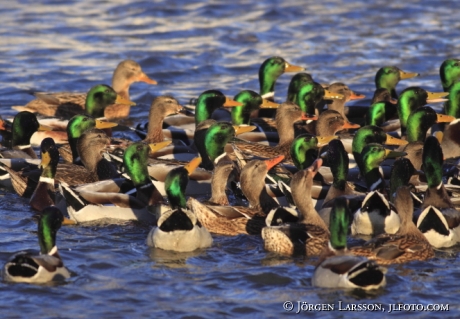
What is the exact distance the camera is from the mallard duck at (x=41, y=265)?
841cm

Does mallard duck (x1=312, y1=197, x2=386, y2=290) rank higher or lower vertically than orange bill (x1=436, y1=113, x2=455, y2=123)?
lower

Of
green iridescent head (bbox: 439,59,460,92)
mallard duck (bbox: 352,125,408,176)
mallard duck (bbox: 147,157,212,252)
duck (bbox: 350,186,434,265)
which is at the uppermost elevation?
green iridescent head (bbox: 439,59,460,92)

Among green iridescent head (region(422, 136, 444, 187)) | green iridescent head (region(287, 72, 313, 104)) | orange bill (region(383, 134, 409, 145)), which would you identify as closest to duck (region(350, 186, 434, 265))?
green iridescent head (region(422, 136, 444, 187))

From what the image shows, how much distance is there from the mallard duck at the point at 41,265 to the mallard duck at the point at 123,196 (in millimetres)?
1728

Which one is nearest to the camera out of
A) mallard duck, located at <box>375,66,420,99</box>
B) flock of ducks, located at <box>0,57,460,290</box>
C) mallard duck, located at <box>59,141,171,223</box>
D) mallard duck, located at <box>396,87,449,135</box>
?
flock of ducks, located at <box>0,57,460,290</box>

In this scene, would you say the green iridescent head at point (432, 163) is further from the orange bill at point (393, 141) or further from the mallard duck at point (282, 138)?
the mallard duck at point (282, 138)

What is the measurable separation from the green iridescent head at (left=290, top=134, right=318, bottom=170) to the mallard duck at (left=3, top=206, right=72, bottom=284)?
3.58 meters

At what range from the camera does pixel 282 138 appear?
43.1 ft

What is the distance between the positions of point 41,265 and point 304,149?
13.1ft

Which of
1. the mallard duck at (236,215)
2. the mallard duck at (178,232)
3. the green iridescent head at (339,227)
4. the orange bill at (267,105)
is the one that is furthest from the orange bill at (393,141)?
the green iridescent head at (339,227)

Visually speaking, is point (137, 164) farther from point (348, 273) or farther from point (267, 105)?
point (267, 105)

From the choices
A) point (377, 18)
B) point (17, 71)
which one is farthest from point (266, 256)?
point (377, 18)

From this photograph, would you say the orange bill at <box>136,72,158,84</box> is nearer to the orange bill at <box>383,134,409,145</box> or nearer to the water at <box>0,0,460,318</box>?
the water at <box>0,0,460,318</box>

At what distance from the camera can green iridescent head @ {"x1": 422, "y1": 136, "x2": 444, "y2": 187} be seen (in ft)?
34.0
